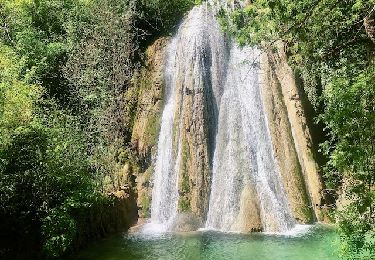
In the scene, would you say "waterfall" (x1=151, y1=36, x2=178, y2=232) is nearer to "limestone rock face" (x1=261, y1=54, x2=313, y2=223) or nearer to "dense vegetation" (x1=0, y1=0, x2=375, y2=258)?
"dense vegetation" (x1=0, y1=0, x2=375, y2=258)

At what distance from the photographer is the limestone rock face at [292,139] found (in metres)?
15.5

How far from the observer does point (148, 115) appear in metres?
18.6

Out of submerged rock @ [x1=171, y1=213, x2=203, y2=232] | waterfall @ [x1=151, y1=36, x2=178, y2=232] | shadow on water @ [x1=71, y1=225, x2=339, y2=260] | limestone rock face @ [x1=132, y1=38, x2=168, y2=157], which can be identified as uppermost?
limestone rock face @ [x1=132, y1=38, x2=168, y2=157]

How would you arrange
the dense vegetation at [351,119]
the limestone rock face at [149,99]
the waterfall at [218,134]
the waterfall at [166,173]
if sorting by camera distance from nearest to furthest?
the dense vegetation at [351,119] < the waterfall at [218,134] < the waterfall at [166,173] < the limestone rock face at [149,99]

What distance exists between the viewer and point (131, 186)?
56.5 feet

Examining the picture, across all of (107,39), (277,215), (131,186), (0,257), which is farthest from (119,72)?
(0,257)

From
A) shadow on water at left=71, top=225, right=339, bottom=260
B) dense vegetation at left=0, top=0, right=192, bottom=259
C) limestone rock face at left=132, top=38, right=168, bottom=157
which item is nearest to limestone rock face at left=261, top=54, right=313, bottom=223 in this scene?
shadow on water at left=71, top=225, right=339, bottom=260

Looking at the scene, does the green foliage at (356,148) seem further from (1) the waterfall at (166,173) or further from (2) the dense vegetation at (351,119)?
(1) the waterfall at (166,173)

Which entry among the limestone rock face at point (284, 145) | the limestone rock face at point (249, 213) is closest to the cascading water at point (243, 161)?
the limestone rock face at point (249, 213)

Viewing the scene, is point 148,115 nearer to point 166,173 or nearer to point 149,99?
point 149,99

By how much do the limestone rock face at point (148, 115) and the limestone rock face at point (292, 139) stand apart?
15.1 feet

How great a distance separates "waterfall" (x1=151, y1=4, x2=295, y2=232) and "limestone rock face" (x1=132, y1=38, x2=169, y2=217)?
30 centimetres

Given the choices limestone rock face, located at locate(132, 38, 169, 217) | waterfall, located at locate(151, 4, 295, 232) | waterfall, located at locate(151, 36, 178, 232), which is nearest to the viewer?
waterfall, located at locate(151, 4, 295, 232)

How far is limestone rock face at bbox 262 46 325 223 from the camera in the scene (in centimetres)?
1551
